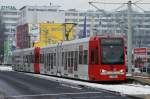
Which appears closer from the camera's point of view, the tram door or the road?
the road

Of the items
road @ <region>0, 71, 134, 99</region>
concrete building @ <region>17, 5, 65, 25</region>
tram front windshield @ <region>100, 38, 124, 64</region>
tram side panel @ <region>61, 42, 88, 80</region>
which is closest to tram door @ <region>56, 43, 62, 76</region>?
tram side panel @ <region>61, 42, 88, 80</region>

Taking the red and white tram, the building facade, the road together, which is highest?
the building facade

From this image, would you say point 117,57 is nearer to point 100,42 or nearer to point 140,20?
point 100,42

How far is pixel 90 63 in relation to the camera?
3475 cm

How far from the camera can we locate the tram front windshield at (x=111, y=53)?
3419 centimetres

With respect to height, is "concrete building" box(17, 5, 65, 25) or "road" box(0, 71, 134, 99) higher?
"concrete building" box(17, 5, 65, 25)

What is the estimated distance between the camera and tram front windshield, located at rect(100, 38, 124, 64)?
3419 cm

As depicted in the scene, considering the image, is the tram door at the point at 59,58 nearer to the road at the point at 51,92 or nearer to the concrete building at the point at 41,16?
the road at the point at 51,92

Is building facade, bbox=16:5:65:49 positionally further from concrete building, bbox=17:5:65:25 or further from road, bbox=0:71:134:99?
road, bbox=0:71:134:99

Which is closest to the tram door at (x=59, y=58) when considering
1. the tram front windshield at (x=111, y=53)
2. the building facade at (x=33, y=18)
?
the tram front windshield at (x=111, y=53)

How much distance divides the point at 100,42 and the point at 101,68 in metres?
1.68

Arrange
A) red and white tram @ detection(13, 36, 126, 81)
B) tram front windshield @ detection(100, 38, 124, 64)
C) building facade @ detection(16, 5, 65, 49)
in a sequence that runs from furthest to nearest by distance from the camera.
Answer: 1. building facade @ detection(16, 5, 65, 49)
2. tram front windshield @ detection(100, 38, 124, 64)
3. red and white tram @ detection(13, 36, 126, 81)

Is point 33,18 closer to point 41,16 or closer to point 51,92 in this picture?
point 41,16

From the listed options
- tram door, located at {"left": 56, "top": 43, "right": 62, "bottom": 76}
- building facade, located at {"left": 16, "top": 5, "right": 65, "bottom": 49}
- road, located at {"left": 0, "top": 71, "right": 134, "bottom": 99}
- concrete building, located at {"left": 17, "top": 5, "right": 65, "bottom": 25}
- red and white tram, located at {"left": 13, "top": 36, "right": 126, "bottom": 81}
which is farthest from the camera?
concrete building, located at {"left": 17, "top": 5, "right": 65, "bottom": 25}
